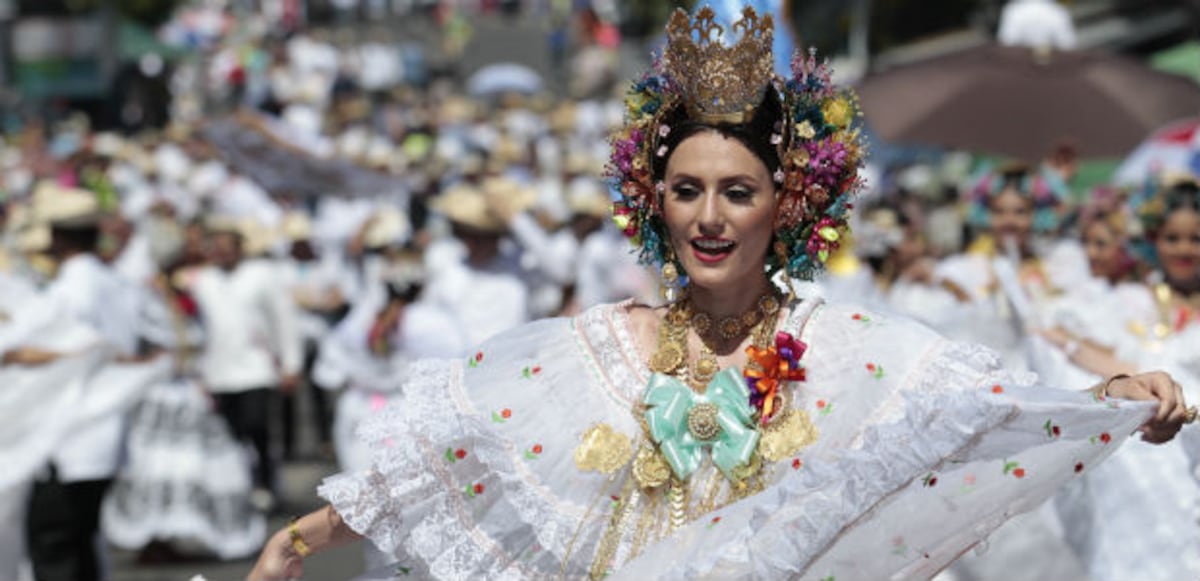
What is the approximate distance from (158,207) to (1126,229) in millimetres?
9752

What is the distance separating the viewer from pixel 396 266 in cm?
1185

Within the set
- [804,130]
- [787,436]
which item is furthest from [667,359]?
[804,130]

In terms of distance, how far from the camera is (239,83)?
32.5 m

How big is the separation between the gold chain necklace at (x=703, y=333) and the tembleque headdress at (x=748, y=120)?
0.35 ft

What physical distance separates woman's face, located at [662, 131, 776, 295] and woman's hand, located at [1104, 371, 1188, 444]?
77cm

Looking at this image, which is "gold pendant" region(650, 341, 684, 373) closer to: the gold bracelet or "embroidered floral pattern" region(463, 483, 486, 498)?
"embroidered floral pattern" region(463, 483, 486, 498)

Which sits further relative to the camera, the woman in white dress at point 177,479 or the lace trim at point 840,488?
the woman in white dress at point 177,479

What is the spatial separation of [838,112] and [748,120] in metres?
0.24

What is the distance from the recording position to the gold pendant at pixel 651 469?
4.16 meters

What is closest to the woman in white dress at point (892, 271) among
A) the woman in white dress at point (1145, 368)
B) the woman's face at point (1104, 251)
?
the woman's face at point (1104, 251)

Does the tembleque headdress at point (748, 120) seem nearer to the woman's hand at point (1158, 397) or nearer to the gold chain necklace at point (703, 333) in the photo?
the gold chain necklace at point (703, 333)

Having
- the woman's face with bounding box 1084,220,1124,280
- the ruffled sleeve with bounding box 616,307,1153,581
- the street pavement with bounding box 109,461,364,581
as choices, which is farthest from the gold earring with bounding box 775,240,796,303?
the woman's face with bounding box 1084,220,1124,280

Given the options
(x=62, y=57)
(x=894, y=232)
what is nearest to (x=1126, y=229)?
(x=894, y=232)

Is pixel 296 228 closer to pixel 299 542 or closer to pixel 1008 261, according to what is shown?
pixel 1008 261
